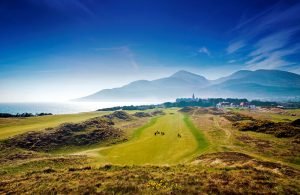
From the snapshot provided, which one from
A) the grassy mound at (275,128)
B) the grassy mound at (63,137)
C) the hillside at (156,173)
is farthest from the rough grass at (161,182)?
the grassy mound at (275,128)

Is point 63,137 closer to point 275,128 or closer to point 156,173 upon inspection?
point 156,173

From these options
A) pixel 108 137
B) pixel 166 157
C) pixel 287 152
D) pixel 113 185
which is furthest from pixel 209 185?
pixel 108 137

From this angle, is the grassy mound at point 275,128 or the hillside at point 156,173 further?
the grassy mound at point 275,128

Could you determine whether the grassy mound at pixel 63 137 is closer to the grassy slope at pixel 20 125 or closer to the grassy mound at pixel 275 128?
the grassy slope at pixel 20 125

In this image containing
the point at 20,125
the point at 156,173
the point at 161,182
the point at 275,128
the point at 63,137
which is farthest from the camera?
the point at 20,125

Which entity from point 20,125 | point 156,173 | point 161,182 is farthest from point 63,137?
point 161,182

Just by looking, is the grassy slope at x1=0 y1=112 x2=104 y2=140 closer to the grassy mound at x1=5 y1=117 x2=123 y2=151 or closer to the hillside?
the grassy mound at x1=5 y1=117 x2=123 y2=151

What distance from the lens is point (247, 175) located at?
20953mm

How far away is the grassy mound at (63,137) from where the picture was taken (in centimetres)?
4850

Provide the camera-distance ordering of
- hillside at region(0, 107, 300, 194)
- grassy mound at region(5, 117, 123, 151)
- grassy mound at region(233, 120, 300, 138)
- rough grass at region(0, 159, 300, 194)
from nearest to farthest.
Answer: rough grass at region(0, 159, 300, 194), hillside at region(0, 107, 300, 194), grassy mound at region(5, 117, 123, 151), grassy mound at region(233, 120, 300, 138)

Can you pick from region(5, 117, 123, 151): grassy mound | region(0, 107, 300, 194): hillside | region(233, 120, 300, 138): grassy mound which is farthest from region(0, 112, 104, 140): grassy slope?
region(233, 120, 300, 138): grassy mound

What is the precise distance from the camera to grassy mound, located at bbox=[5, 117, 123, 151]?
48.5 m

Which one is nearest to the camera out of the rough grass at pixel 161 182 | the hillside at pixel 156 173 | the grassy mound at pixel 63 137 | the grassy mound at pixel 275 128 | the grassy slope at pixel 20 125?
the rough grass at pixel 161 182

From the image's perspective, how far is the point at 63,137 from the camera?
56125mm
